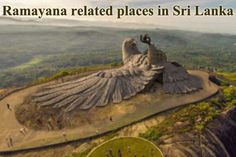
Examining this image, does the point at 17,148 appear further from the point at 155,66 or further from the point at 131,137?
the point at 155,66

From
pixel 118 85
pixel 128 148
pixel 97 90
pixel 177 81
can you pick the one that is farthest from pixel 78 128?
pixel 177 81

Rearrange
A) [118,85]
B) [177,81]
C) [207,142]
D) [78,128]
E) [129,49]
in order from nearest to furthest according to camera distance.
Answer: [207,142] → [78,128] → [118,85] → [177,81] → [129,49]

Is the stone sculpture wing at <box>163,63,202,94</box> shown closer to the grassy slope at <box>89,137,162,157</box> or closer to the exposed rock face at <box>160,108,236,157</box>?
the exposed rock face at <box>160,108,236,157</box>

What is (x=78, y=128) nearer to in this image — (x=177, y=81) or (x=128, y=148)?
(x=128, y=148)

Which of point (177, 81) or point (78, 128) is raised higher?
point (177, 81)

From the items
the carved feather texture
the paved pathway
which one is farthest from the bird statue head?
the paved pathway

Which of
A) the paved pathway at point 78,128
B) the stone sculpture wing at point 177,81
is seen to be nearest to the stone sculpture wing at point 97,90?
the stone sculpture wing at point 177,81

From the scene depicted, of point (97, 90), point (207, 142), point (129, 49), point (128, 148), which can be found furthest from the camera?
point (129, 49)

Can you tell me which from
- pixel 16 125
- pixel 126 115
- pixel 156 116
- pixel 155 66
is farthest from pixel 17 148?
pixel 155 66
